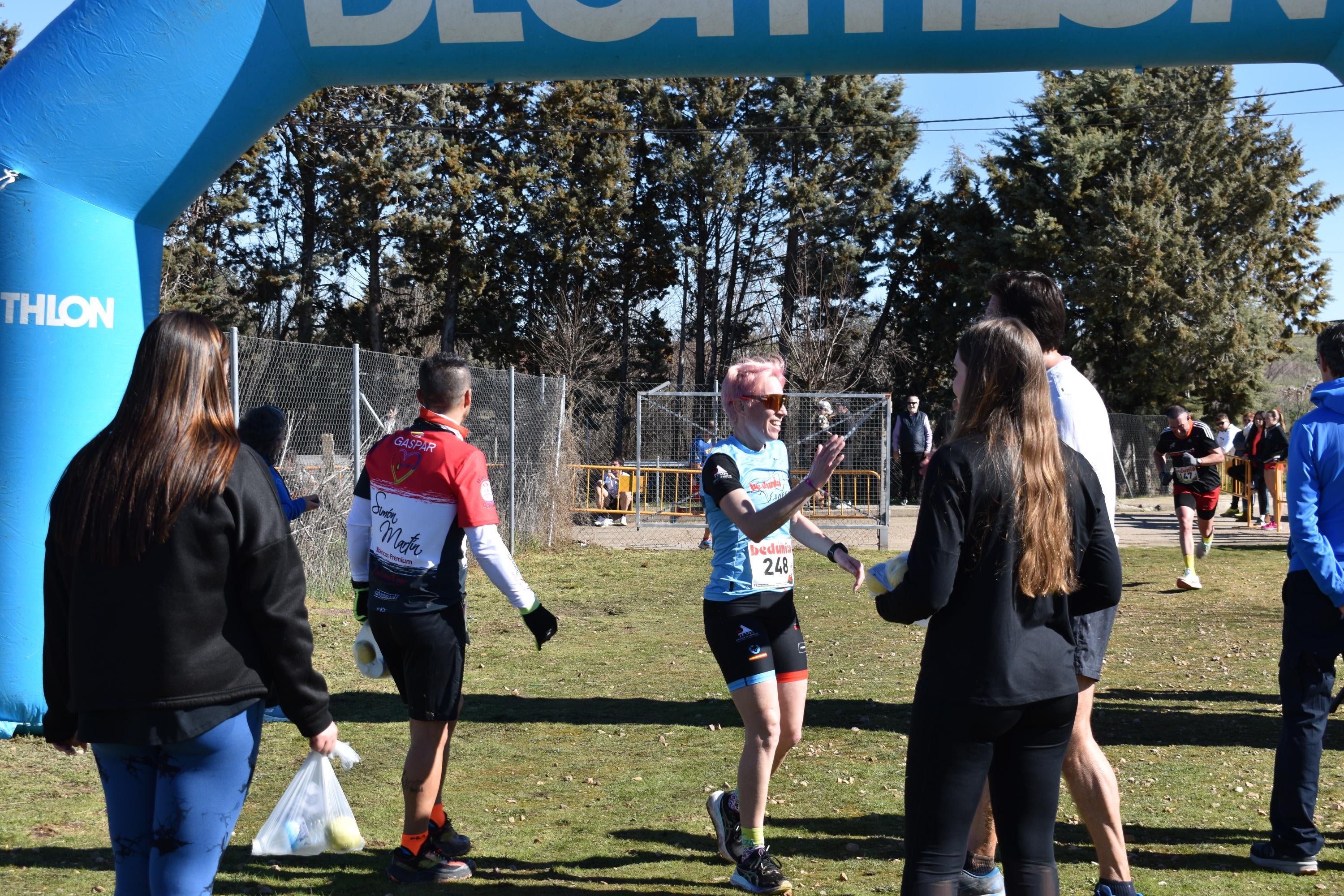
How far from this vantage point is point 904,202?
3925 centimetres

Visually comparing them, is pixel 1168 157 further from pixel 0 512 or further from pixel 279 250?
pixel 0 512

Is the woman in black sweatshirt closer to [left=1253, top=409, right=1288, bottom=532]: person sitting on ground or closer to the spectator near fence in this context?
[left=1253, top=409, right=1288, bottom=532]: person sitting on ground

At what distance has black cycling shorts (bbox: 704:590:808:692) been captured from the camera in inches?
159

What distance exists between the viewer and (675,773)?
18.4ft

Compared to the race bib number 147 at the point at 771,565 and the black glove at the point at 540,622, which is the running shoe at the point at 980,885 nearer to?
the race bib number 147 at the point at 771,565

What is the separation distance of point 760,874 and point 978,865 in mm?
767

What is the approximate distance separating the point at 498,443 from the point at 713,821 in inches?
450

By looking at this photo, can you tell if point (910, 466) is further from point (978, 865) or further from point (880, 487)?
point (978, 865)

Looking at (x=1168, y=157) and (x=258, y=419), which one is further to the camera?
(x=1168, y=157)

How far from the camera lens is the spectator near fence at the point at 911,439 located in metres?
19.3

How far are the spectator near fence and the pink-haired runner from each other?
15.3m

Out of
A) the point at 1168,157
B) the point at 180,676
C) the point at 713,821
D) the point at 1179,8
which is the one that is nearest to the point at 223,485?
the point at 180,676

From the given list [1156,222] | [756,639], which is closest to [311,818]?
[756,639]

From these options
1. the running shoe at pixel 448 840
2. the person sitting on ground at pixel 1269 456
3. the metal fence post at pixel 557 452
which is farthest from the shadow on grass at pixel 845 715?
the person sitting on ground at pixel 1269 456
